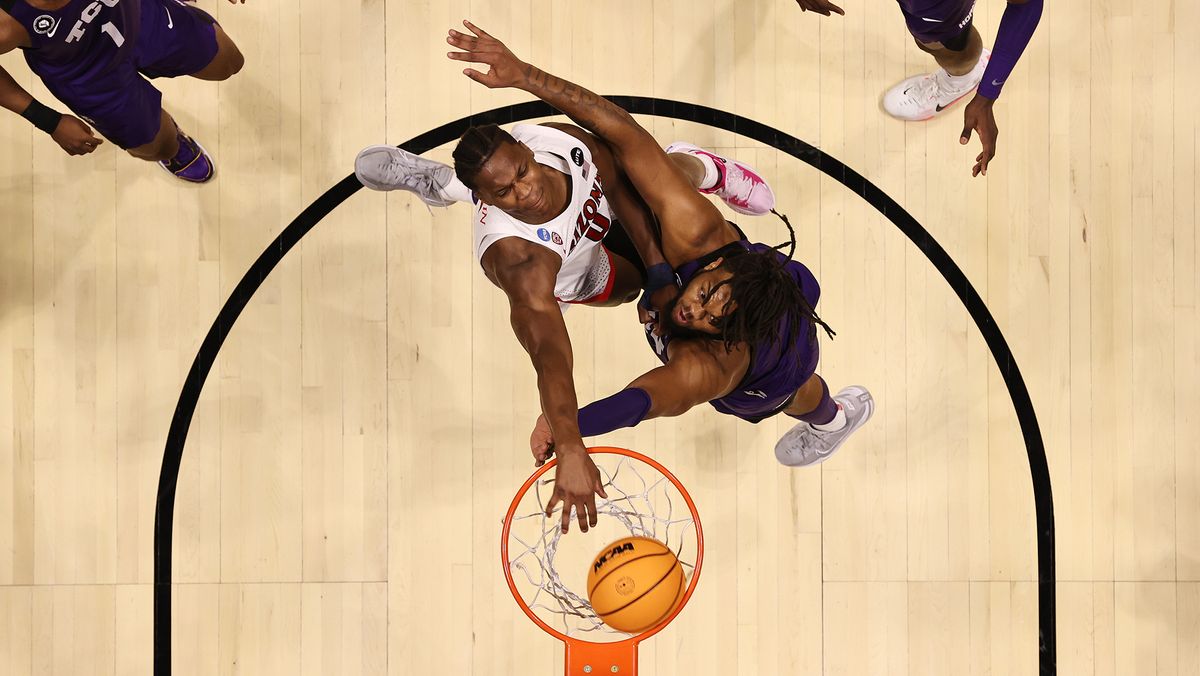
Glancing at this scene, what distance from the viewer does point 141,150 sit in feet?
12.2

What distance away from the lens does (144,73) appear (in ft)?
12.0

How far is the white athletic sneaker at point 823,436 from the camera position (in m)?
3.74

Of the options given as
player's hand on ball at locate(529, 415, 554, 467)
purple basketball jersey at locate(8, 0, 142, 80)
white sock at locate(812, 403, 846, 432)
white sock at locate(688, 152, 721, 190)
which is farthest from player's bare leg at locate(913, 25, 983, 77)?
purple basketball jersey at locate(8, 0, 142, 80)

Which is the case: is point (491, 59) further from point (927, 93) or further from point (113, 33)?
point (927, 93)

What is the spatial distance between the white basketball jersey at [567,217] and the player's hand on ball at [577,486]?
2.51 feet

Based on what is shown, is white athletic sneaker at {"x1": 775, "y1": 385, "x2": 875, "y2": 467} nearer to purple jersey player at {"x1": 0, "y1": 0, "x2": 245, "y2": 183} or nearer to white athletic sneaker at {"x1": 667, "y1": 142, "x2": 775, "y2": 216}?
white athletic sneaker at {"x1": 667, "y1": 142, "x2": 775, "y2": 216}

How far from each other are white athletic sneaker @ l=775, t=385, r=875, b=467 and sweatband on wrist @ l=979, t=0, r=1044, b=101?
134 centimetres

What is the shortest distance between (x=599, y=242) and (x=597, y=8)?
1618 millimetres

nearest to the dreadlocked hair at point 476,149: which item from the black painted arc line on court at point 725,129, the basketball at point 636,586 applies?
the basketball at point 636,586

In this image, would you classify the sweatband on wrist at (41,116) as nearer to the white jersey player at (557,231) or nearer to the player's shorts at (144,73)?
the player's shorts at (144,73)

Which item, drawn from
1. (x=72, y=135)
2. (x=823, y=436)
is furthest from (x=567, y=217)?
(x=72, y=135)

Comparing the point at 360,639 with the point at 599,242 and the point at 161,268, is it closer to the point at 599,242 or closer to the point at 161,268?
the point at 161,268

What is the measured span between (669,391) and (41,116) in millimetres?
2625

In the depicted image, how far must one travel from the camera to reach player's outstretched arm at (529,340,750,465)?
2.44 m
